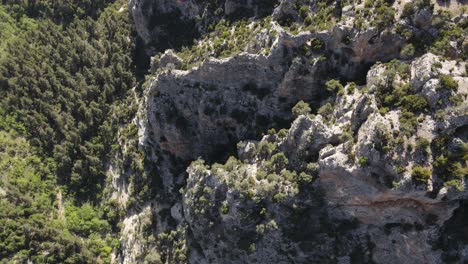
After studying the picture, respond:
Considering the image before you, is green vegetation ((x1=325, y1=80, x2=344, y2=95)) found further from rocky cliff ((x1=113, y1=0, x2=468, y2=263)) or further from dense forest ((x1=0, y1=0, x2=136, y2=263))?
dense forest ((x1=0, y1=0, x2=136, y2=263))

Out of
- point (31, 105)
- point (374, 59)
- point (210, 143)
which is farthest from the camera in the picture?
point (31, 105)

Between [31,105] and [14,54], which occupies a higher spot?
[14,54]

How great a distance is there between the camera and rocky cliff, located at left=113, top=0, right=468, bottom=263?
5731cm

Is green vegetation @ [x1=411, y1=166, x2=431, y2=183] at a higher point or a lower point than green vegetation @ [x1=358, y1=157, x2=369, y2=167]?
lower

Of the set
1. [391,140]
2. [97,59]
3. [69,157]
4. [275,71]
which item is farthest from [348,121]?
[97,59]

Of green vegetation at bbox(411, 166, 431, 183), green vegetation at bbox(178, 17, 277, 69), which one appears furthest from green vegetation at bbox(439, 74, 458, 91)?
green vegetation at bbox(178, 17, 277, 69)

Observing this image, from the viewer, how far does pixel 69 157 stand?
106m

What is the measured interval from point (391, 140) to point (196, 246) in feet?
147

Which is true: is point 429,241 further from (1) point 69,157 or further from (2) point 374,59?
(1) point 69,157

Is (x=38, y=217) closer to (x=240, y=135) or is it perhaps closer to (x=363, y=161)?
(x=240, y=135)

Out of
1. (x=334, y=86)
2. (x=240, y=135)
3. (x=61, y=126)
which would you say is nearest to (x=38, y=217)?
(x=61, y=126)

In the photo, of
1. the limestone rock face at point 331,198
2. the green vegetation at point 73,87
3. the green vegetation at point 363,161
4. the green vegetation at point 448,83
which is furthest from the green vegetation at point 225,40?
the green vegetation at point 73,87

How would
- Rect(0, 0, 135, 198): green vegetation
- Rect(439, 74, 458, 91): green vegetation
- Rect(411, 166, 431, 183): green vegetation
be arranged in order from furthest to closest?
Rect(0, 0, 135, 198): green vegetation, Rect(439, 74, 458, 91): green vegetation, Rect(411, 166, 431, 183): green vegetation

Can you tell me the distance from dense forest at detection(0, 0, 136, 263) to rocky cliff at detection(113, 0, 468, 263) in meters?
14.1
